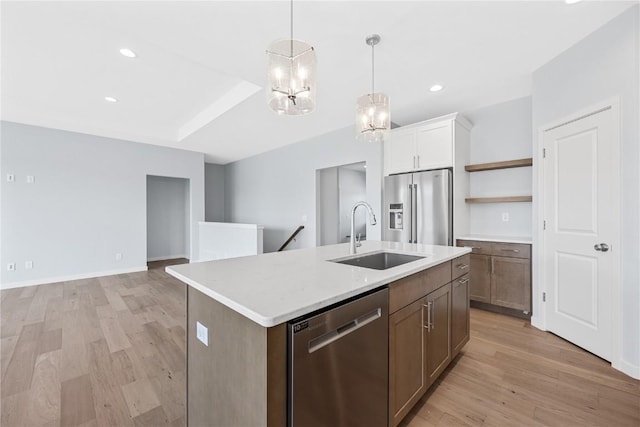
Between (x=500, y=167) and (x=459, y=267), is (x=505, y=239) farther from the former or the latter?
(x=459, y=267)

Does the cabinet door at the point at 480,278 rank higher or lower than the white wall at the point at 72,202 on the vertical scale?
lower

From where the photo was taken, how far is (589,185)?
2.34 metres

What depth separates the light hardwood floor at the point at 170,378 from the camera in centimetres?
161

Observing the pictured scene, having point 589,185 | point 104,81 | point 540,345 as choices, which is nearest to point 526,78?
point 589,185

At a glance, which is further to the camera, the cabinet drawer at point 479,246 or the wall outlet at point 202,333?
the cabinet drawer at point 479,246

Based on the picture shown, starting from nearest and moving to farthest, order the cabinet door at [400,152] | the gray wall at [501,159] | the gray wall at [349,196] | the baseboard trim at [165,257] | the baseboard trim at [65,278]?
the gray wall at [501,159] → the cabinet door at [400,152] → the baseboard trim at [65,278] → the gray wall at [349,196] → the baseboard trim at [165,257]

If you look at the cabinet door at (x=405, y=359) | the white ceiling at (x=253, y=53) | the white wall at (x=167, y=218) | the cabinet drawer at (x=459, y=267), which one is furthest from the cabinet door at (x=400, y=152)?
the white wall at (x=167, y=218)

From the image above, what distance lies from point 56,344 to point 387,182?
411 cm

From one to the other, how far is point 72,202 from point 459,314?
20.8 feet

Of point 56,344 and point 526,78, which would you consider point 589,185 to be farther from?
point 56,344

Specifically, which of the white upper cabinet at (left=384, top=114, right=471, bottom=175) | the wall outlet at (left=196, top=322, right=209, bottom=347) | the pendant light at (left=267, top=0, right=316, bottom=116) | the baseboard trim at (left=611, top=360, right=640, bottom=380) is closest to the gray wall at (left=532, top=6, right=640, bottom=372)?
the baseboard trim at (left=611, top=360, right=640, bottom=380)

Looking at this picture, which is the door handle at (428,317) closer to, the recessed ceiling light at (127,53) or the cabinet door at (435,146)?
the cabinet door at (435,146)

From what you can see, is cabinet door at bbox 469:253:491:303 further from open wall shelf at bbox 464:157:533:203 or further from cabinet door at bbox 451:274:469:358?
cabinet door at bbox 451:274:469:358

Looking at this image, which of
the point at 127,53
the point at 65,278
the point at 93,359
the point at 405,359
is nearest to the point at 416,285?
the point at 405,359
